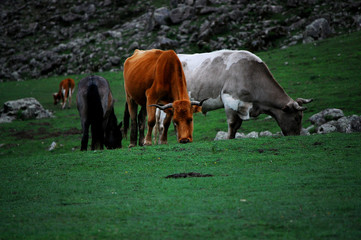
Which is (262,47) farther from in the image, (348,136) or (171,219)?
(171,219)

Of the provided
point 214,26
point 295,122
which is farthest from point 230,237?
point 214,26

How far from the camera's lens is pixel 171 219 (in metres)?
4.60

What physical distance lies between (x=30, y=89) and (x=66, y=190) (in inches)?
1325

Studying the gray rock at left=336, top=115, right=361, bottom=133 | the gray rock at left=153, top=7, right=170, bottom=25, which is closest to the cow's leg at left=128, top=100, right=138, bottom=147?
the gray rock at left=336, top=115, right=361, bottom=133

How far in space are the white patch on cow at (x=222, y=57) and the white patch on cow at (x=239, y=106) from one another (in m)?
1.00

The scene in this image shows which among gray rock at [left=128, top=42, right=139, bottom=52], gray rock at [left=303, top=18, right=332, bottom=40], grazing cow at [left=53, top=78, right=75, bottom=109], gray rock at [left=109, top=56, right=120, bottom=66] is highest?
gray rock at [left=303, top=18, right=332, bottom=40]

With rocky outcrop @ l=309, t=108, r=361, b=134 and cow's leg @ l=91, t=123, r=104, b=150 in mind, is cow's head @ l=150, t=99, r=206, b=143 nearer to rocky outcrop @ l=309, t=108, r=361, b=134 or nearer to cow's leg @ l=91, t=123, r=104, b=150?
cow's leg @ l=91, t=123, r=104, b=150

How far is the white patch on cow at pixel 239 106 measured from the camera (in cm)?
1162

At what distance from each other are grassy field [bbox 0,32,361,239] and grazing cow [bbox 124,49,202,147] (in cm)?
68

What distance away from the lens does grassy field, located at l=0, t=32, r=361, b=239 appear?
4.30 metres

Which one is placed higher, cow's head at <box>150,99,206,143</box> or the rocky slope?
the rocky slope

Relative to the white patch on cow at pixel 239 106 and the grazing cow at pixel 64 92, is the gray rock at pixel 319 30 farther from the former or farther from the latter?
the white patch on cow at pixel 239 106

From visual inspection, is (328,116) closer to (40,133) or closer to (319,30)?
(40,133)

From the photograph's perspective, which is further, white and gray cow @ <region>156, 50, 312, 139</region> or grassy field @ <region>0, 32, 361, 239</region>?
white and gray cow @ <region>156, 50, 312, 139</region>
